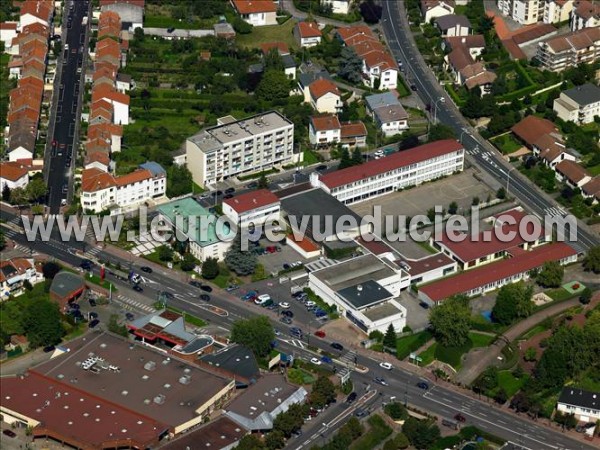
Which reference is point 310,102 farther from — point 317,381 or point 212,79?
point 317,381

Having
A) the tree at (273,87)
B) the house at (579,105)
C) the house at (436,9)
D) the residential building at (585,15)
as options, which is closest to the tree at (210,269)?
the tree at (273,87)

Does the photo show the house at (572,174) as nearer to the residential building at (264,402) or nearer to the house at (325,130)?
the house at (325,130)

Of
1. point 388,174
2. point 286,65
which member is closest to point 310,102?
point 286,65

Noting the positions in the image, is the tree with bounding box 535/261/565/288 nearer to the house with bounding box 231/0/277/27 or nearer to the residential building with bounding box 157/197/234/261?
the residential building with bounding box 157/197/234/261

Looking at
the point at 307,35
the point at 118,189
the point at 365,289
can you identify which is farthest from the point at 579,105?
the point at 118,189

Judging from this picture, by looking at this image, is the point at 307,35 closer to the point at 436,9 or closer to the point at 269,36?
→ the point at 269,36

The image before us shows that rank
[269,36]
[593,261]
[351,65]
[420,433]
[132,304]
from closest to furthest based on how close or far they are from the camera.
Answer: [420,433], [132,304], [593,261], [351,65], [269,36]
